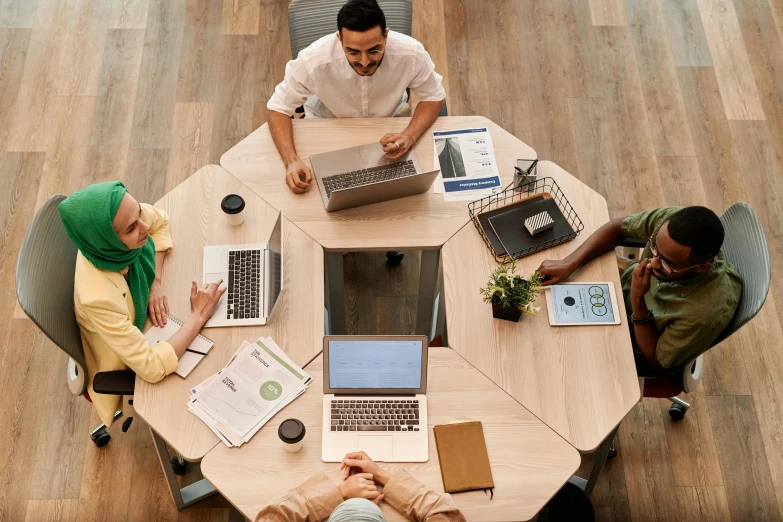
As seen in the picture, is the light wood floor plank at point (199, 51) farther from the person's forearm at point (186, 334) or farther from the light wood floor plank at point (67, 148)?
the person's forearm at point (186, 334)

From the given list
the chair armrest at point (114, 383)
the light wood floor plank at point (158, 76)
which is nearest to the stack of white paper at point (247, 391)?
the chair armrest at point (114, 383)

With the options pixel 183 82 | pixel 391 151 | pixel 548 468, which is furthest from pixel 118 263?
pixel 183 82

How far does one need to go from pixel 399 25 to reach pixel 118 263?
164 cm

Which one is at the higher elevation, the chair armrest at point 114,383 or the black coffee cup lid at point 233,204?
the black coffee cup lid at point 233,204

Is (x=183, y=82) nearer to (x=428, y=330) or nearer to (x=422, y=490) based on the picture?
(x=428, y=330)

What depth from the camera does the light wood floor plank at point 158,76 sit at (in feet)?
13.7

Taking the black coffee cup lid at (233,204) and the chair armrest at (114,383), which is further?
the black coffee cup lid at (233,204)

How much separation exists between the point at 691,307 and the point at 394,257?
1.62 meters

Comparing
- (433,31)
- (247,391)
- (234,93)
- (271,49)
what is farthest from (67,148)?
(247,391)

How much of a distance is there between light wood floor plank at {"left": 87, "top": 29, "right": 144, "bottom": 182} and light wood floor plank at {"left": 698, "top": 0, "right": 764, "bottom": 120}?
328cm

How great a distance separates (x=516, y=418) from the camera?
2.42 metres

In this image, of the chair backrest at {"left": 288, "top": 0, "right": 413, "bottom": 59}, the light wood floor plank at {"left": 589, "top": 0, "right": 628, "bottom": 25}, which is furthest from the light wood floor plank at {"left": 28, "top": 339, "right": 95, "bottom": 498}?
the light wood floor plank at {"left": 589, "top": 0, "right": 628, "bottom": 25}

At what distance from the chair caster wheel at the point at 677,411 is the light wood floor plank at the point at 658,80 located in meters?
1.48

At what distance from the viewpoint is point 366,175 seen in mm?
2969
